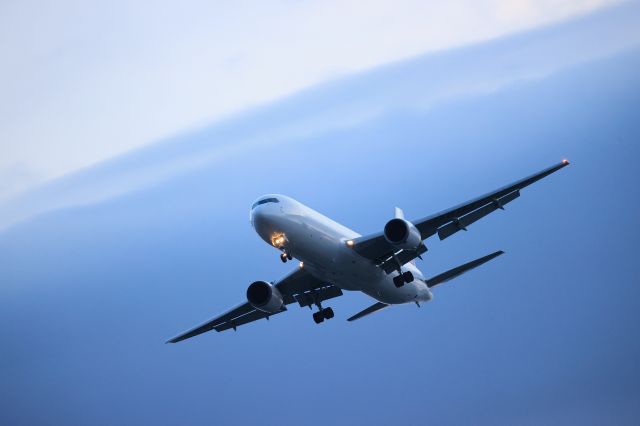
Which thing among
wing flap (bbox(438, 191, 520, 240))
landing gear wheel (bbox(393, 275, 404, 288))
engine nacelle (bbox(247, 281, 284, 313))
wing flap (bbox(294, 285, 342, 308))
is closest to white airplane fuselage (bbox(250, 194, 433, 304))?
landing gear wheel (bbox(393, 275, 404, 288))

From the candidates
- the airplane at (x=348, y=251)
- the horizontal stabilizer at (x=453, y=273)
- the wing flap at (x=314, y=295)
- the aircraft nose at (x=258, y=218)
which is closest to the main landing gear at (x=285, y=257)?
the airplane at (x=348, y=251)

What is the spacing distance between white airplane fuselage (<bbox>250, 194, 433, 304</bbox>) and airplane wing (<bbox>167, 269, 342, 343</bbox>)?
3659 mm

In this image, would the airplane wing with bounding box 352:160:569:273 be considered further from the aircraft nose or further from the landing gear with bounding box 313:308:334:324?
the landing gear with bounding box 313:308:334:324

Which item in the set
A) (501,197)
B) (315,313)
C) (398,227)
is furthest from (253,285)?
(501,197)

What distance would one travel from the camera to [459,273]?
153ft

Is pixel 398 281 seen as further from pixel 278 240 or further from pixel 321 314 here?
pixel 278 240

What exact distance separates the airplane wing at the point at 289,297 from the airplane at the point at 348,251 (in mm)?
55

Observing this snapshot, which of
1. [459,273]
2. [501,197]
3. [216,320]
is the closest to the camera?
[501,197]

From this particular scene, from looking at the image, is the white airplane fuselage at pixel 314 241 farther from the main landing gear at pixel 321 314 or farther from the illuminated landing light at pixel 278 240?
the main landing gear at pixel 321 314

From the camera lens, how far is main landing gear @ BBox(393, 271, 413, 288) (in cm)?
4409

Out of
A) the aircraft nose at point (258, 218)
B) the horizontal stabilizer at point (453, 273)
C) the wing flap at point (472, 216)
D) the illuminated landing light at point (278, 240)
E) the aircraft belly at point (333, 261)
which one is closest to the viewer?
the aircraft nose at point (258, 218)

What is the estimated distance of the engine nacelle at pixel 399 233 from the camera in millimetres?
40719

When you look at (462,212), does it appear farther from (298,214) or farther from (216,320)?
(216,320)

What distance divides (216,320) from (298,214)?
12.2 m
